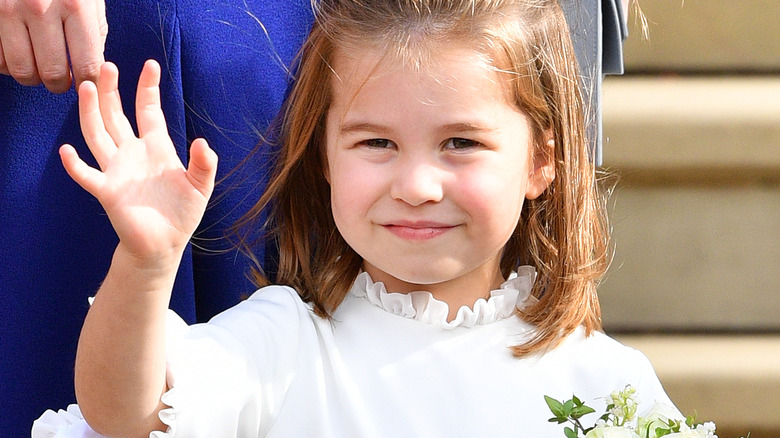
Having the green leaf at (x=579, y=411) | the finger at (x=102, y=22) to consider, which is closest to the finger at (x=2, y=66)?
the finger at (x=102, y=22)

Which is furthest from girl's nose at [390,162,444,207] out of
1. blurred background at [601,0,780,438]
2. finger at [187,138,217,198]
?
blurred background at [601,0,780,438]

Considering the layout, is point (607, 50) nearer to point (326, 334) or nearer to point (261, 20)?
point (261, 20)

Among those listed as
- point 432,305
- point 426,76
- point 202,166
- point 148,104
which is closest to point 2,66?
point 148,104

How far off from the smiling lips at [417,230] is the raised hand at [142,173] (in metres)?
0.32

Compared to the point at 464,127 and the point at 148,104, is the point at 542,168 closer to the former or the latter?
the point at 464,127

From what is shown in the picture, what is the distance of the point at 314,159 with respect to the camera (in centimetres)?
153

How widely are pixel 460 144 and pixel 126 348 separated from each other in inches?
20.1

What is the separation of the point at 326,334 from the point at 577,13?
65 cm

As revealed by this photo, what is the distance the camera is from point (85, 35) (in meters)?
1.31

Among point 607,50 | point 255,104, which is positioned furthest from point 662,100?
point 255,104

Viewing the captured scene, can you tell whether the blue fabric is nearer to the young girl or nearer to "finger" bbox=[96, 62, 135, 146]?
the young girl

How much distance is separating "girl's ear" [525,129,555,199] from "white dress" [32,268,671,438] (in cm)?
14

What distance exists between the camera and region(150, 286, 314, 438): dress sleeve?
1.19m

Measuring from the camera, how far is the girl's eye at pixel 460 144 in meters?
1.36
